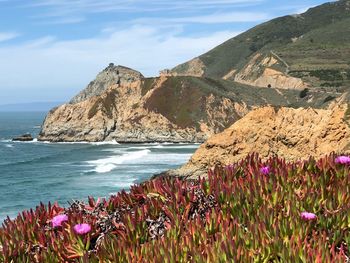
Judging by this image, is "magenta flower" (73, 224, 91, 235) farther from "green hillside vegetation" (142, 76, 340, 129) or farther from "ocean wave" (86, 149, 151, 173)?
"green hillside vegetation" (142, 76, 340, 129)

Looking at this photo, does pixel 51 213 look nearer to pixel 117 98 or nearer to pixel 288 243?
pixel 288 243

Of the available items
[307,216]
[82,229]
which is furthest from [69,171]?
[307,216]

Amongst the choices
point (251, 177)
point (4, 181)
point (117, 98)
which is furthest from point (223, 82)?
point (251, 177)

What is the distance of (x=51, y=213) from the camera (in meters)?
6.56

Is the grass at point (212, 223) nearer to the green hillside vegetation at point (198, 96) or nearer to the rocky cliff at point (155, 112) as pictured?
the rocky cliff at point (155, 112)

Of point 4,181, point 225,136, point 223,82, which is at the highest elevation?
point 223,82

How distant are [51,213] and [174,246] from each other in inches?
93.7

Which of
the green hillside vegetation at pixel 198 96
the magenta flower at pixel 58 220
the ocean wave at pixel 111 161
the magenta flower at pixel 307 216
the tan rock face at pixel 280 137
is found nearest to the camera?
the magenta flower at pixel 307 216

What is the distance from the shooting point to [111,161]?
288ft

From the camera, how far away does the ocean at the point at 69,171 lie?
181ft

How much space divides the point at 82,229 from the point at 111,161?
83.0m

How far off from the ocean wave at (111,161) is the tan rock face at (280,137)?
31.1m

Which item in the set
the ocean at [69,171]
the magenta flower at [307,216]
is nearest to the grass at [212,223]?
the magenta flower at [307,216]

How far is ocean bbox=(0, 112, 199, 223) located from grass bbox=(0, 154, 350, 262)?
30.4 meters
